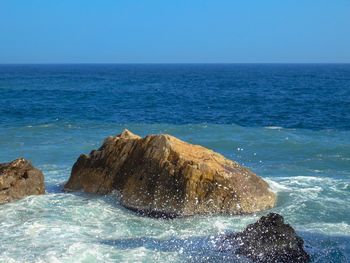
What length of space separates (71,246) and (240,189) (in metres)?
4.81

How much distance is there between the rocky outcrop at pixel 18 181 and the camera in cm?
1516

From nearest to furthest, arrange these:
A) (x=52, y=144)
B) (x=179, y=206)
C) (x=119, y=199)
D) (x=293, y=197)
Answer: (x=179, y=206) < (x=119, y=199) < (x=293, y=197) < (x=52, y=144)

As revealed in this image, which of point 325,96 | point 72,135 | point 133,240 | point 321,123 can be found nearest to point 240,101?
point 325,96

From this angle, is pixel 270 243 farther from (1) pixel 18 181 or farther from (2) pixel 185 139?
(2) pixel 185 139

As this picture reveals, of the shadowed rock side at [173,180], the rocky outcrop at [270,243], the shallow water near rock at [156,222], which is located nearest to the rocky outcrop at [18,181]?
the shallow water near rock at [156,222]

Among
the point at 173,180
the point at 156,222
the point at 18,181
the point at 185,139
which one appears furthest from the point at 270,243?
the point at 185,139

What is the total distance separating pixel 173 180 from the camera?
14008mm

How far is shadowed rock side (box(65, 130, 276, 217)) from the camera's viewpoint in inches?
544

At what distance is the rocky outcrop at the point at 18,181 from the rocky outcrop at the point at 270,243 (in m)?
6.76

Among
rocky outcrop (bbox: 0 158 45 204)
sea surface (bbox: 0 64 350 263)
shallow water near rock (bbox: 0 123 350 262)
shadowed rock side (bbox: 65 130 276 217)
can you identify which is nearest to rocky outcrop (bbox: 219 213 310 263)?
sea surface (bbox: 0 64 350 263)

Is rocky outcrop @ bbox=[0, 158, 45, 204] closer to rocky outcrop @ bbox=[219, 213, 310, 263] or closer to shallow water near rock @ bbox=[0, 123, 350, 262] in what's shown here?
shallow water near rock @ bbox=[0, 123, 350, 262]

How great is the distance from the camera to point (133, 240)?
12.2 meters

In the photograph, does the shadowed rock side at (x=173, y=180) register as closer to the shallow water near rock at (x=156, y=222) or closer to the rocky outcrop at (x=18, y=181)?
the shallow water near rock at (x=156, y=222)

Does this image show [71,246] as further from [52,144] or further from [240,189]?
[52,144]
